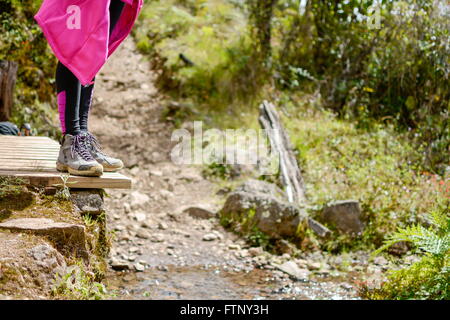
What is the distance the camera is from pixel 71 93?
3123mm

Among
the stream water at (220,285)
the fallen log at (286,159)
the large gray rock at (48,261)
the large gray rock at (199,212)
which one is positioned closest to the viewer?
the large gray rock at (48,261)

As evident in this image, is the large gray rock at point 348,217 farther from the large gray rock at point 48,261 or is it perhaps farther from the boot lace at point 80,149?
the large gray rock at point 48,261

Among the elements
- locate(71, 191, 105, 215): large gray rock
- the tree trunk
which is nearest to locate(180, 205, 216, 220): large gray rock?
the tree trunk

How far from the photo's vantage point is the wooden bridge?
3.09 metres

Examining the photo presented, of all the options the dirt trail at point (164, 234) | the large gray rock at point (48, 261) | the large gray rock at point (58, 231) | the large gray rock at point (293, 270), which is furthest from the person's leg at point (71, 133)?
the large gray rock at point (293, 270)

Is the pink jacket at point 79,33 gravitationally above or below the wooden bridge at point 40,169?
above

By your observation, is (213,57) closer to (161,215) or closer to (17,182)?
(161,215)

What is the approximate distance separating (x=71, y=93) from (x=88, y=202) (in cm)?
71

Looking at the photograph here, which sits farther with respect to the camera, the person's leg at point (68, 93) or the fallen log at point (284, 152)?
the fallen log at point (284, 152)

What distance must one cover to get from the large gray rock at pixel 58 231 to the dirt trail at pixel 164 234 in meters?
1.46

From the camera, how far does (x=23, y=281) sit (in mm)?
2389

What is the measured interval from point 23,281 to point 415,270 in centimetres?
303

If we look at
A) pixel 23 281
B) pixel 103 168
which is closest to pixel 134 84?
pixel 103 168

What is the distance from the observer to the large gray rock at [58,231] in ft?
8.86
